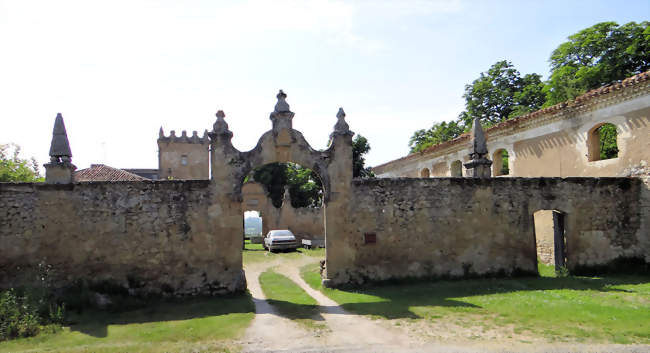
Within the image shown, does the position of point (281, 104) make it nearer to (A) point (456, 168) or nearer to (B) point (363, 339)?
(B) point (363, 339)

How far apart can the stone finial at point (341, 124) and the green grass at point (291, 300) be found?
5580mm

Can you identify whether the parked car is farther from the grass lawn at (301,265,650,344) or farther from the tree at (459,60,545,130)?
the tree at (459,60,545,130)

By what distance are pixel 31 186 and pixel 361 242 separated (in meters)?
10.4

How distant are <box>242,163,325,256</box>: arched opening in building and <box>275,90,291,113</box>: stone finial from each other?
903 cm

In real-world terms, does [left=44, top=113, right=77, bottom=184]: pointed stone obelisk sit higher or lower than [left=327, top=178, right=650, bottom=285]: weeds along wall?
higher

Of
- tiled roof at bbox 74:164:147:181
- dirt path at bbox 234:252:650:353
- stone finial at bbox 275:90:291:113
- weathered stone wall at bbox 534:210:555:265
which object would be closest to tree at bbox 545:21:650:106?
weathered stone wall at bbox 534:210:555:265

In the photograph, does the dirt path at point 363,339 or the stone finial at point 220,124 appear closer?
the dirt path at point 363,339

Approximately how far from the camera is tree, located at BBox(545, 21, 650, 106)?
997 inches

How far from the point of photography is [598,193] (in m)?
15.2

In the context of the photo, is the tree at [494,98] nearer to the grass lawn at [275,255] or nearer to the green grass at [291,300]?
the grass lawn at [275,255]

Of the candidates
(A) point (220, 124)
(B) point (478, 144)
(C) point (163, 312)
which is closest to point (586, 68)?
(B) point (478, 144)

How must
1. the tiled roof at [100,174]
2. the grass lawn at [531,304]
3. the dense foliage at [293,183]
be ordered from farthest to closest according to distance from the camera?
the dense foliage at [293,183]
the tiled roof at [100,174]
the grass lawn at [531,304]

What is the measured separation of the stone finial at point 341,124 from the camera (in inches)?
539

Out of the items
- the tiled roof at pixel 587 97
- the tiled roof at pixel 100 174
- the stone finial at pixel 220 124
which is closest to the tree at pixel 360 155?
the tiled roof at pixel 587 97
